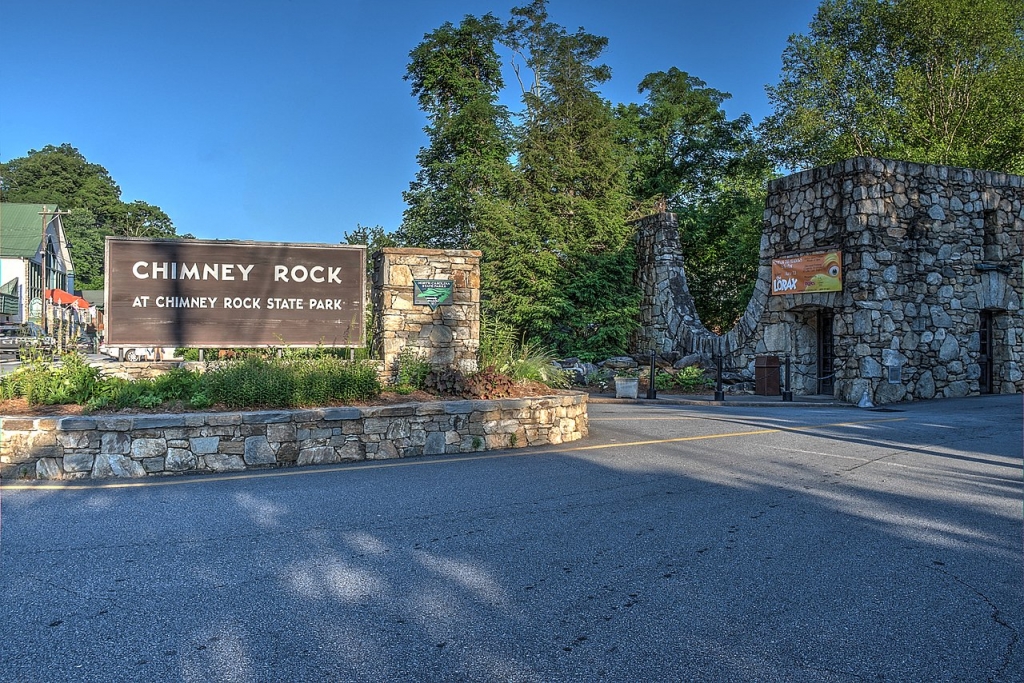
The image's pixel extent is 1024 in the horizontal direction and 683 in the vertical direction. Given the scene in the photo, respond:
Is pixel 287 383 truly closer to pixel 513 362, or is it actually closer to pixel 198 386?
pixel 198 386

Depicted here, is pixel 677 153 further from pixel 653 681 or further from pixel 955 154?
pixel 653 681

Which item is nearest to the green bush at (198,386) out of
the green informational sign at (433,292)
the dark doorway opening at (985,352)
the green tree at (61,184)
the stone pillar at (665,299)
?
the green informational sign at (433,292)

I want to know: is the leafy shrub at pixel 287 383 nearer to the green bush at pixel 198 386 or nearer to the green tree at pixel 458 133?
the green bush at pixel 198 386

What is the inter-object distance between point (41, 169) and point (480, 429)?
3538 inches

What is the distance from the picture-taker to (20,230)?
46562 millimetres

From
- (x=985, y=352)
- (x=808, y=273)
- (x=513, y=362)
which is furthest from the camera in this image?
(x=985, y=352)

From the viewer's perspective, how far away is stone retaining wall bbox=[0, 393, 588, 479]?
7.74m

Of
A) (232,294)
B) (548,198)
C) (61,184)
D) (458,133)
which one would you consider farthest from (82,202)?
(232,294)

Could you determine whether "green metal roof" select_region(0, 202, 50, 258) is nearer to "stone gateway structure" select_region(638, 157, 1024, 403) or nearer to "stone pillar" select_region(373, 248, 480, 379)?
"stone pillar" select_region(373, 248, 480, 379)

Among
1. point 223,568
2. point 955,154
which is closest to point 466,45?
point 955,154

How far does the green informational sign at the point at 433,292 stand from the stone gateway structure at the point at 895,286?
427 inches

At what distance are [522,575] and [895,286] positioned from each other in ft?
53.2

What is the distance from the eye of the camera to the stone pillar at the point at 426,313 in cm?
1148

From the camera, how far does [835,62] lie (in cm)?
2861
